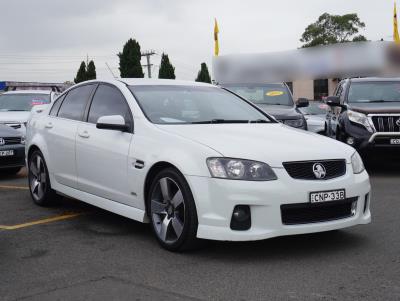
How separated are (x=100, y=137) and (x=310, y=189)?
7.49 ft

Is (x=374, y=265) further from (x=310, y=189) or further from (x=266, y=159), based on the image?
(x=266, y=159)

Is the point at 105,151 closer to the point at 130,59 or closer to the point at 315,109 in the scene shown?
the point at 315,109

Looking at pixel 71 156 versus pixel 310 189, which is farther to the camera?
pixel 71 156

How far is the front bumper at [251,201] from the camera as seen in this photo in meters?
4.55

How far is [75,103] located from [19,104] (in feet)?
27.0

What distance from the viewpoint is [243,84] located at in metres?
13.2

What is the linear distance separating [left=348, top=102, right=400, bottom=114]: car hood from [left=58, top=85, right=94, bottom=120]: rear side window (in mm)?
5109

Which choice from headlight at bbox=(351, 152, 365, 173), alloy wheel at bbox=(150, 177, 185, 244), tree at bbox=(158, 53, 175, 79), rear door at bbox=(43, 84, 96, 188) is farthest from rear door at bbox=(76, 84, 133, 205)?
tree at bbox=(158, 53, 175, 79)

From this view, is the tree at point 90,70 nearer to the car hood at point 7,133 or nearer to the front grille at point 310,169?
the car hood at point 7,133

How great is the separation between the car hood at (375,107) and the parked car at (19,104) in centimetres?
731

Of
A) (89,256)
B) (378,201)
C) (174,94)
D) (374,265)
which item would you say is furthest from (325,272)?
(378,201)

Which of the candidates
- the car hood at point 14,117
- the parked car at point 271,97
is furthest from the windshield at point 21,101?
the parked car at point 271,97

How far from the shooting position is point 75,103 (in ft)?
22.6

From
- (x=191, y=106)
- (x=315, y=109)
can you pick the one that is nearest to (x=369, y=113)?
(x=191, y=106)
